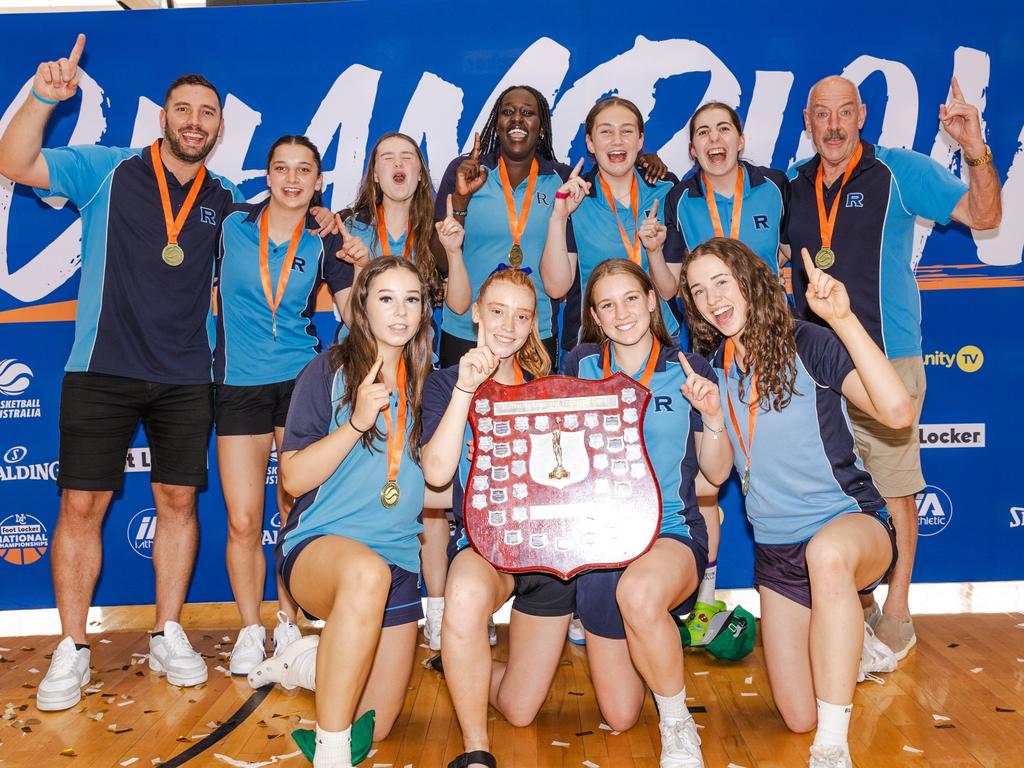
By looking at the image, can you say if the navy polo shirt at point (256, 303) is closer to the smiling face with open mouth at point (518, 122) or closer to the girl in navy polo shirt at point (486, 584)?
the smiling face with open mouth at point (518, 122)

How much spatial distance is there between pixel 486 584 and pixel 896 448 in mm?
2173

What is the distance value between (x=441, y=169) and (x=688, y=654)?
2613mm

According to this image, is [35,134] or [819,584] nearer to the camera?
[819,584]

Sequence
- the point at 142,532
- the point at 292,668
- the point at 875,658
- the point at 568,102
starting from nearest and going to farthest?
the point at 292,668
the point at 875,658
the point at 568,102
the point at 142,532

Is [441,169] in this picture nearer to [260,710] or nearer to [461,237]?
[461,237]

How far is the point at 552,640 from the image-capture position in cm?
310

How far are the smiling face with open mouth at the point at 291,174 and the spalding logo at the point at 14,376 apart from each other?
5.70 feet

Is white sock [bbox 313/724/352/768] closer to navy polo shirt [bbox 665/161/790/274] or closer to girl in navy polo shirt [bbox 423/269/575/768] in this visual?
girl in navy polo shirt [bbox 423/269/575/768]

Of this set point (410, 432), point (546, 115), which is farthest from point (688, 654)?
point (546, 115)

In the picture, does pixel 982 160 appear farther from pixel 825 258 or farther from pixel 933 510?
pixel 933 510

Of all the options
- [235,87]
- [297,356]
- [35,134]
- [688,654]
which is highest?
[235,87]

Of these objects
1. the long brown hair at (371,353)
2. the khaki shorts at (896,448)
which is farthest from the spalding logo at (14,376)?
the khaki shorts at (896,448)

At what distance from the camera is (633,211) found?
4086mm

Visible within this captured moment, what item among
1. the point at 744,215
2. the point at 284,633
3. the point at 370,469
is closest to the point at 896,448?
the point at 744,215
